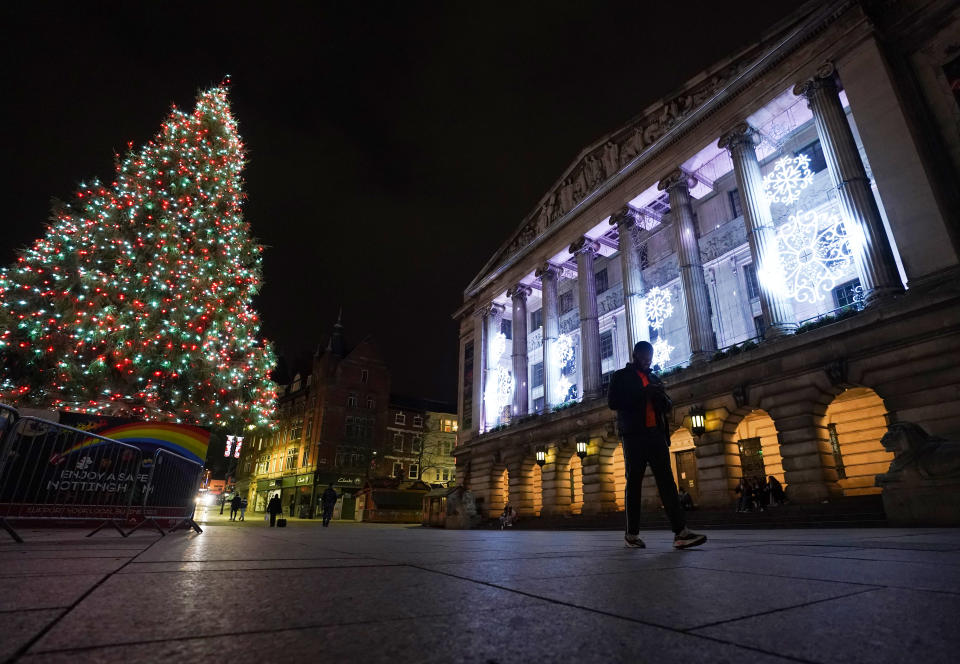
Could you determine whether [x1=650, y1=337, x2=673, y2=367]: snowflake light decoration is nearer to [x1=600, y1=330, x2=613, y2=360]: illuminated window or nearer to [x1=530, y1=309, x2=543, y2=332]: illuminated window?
[x1=600, y1=330, x2=613, y2=360]: illuminated window

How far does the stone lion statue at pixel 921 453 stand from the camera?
373 inches

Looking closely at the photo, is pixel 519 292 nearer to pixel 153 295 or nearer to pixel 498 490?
pixel 498 490

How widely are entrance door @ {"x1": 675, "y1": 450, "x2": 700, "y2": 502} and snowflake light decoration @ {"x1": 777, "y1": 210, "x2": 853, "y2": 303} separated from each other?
888 cm

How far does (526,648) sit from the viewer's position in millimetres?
1277

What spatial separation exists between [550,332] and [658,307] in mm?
7057

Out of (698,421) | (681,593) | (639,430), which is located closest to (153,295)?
(639,430)

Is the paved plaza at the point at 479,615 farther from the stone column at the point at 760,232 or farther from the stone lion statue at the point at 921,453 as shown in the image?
the stone column at the point at 760,232

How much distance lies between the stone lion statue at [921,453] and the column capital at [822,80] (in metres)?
13.5

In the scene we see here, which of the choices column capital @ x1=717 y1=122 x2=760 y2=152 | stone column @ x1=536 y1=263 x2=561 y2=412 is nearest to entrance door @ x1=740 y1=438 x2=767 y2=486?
stone column @ x1=536 y1=263 x2=561 y2=412

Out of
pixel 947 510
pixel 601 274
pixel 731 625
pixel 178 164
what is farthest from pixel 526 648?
pixel 601 274

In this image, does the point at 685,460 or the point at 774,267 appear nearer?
the point at 774,267

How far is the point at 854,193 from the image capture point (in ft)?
51.3

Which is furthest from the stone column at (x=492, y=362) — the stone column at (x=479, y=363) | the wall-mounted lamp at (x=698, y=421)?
the wall-mounted lamp at (x=698, y=421)

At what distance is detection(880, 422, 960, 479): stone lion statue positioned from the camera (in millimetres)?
9469
